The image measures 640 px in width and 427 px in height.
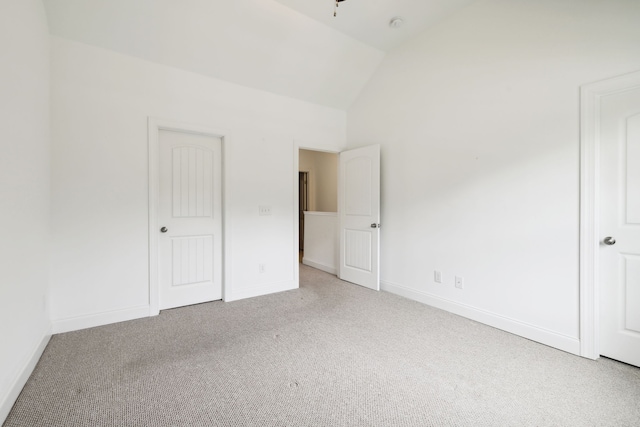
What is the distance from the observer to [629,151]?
1.87 metres

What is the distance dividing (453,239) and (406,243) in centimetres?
61

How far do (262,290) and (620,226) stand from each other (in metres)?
3.43

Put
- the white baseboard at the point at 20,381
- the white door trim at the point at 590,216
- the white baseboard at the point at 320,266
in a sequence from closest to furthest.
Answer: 1. the white baseboard at the point at 20,381
2. the white door trim at the point at 590,216
3. the white baseboard at the point at 320,266

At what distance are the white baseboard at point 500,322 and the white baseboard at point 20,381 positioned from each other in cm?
336

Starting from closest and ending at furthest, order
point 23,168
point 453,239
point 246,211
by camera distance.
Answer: point 23,168
point 453,239
point 246,211

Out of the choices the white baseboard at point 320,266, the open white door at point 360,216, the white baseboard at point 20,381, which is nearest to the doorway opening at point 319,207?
the white baseboard at point 320,266

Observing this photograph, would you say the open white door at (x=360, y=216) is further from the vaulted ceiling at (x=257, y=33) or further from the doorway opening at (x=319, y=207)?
the vaulted ceiling at (x=257, y=33)

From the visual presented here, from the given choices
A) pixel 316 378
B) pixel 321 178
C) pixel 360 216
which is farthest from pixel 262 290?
pixel 321 178

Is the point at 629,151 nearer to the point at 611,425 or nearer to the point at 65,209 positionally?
the point at 611,425

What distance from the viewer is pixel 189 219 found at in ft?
9.99

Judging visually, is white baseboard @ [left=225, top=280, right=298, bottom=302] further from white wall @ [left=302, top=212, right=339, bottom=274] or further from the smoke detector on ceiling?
the smoke detector on ceiling

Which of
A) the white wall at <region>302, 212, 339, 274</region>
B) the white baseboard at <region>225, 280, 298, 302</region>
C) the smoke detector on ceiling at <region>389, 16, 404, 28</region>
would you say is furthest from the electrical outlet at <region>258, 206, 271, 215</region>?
the smoke detector on ceiling at <region>389, 16, 404, 28</region>

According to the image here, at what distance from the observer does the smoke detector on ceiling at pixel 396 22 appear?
2889 mm

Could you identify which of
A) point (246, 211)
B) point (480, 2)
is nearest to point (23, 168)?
point (246, 211)
